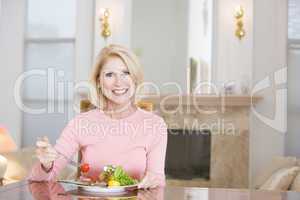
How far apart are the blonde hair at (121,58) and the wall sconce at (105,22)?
3511mm

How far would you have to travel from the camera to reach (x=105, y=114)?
1590mm

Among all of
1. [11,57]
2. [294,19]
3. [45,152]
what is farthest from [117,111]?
[11,57]

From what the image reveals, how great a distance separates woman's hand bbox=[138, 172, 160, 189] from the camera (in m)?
1.33

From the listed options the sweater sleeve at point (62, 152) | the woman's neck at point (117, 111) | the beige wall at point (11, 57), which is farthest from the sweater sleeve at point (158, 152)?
the beige wall at point (11, 57)

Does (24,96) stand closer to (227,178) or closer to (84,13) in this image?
(84,13)

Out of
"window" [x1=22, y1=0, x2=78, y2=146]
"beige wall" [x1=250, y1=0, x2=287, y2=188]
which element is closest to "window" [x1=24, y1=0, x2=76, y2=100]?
"window" [x1=22, y1=0, x2=78, y2=146]

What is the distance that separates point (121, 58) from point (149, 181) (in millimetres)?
402

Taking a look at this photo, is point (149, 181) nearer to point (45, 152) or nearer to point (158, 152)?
point (158, 152)

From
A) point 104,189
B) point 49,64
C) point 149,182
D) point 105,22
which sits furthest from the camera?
point 49,64

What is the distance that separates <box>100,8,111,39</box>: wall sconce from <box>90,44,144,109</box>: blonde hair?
351 cm

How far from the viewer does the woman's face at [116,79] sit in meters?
1.48

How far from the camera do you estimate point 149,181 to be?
4.42 ft

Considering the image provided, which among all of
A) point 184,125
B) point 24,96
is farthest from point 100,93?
point 24,96

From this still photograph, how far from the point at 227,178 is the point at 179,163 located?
53cm
